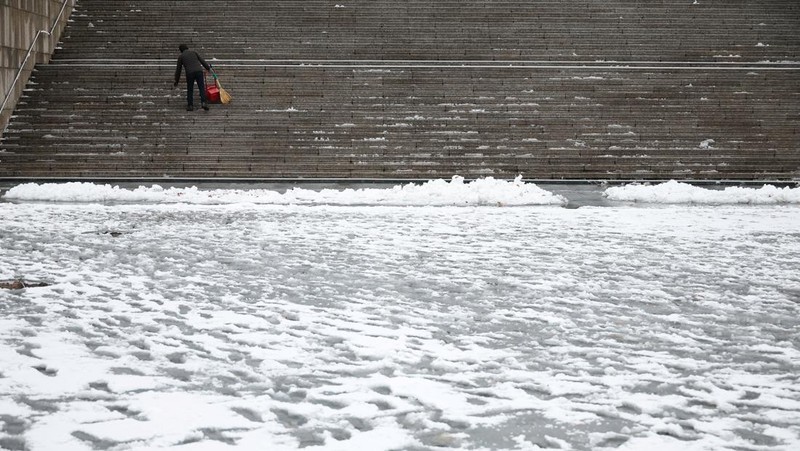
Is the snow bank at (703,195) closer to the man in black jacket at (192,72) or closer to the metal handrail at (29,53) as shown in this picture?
the man in black jacket at (192,72)

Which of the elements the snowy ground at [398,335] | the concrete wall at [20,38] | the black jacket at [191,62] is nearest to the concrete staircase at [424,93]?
the concrete wall at [20,38]

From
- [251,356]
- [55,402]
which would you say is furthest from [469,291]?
[55,402]

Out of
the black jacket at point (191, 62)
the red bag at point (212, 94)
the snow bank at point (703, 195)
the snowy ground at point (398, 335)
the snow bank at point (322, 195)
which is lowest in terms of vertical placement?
the snowy ground at point (398, 335)

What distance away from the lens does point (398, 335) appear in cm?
513

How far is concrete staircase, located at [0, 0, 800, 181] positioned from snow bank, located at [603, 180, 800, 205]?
1.57 meters

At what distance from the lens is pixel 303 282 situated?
670cm

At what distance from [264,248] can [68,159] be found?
25.3 ft

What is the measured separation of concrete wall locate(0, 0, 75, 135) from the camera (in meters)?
15.9

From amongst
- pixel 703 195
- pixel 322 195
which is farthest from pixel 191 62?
pixel 703 195

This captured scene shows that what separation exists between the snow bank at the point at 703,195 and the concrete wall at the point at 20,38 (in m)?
11.4

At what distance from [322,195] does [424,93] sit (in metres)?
4.99

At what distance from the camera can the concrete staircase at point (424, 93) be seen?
47.3ft

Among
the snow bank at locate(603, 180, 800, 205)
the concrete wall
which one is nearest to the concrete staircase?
the concrete wall

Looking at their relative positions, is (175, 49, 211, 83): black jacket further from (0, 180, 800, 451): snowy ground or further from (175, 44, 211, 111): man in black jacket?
(0, 180, 800, 451): snowy ground
